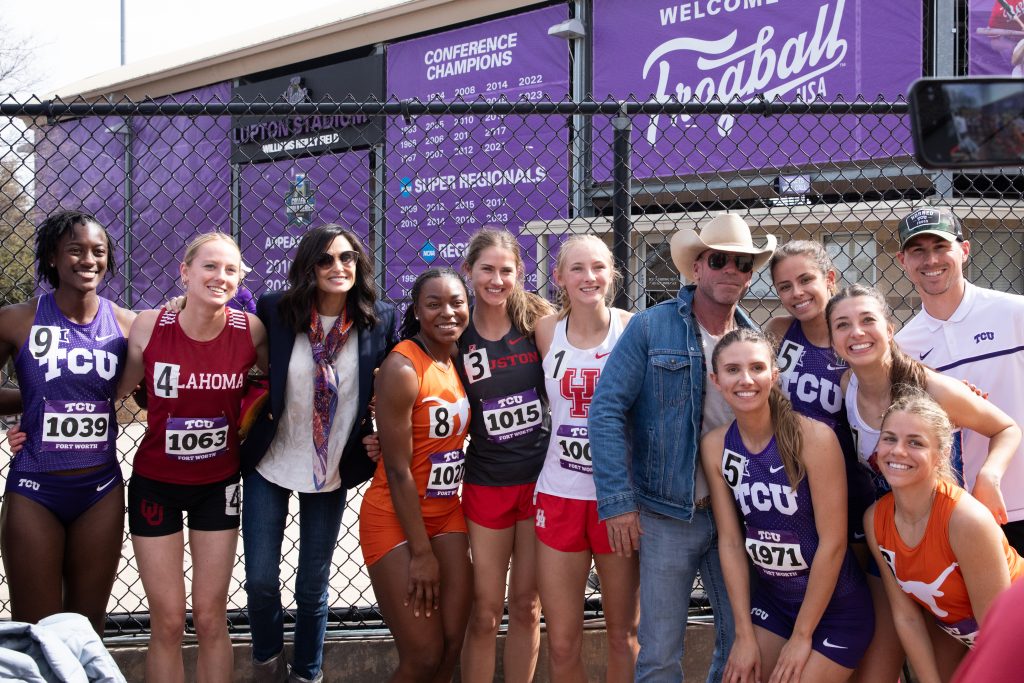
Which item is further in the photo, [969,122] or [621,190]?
[621,190]

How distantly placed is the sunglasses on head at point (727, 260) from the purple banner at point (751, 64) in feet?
17.7

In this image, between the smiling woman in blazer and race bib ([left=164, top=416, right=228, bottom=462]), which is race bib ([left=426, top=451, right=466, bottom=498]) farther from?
race bib ([left=164, top=416, right=228, bottom=462])

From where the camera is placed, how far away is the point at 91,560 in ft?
10.5

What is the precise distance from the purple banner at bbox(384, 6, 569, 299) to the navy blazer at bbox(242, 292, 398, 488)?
708 cm

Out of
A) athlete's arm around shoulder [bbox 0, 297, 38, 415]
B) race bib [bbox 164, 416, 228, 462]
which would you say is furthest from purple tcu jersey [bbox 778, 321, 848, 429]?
athlete's arm around shoulder [bbox 0, 297, 38, 415]

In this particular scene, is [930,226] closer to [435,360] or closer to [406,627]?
[435,360]

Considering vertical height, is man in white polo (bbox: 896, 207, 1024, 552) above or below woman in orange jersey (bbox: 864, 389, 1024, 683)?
above

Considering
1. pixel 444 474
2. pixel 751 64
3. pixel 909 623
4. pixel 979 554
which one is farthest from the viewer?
pixel 751 64

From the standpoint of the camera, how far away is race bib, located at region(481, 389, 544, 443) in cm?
337

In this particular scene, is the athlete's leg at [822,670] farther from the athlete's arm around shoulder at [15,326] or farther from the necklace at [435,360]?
the athlete's arm around shoulder at [15,326]

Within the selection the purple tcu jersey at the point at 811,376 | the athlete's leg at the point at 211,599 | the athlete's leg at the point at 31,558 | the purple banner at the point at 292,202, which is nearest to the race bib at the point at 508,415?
the purple tcu jersey at the point at 811,376

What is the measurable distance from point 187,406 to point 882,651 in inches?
101

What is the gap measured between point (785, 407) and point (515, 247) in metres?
1.24

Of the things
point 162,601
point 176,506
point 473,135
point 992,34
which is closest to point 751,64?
point 992,34
